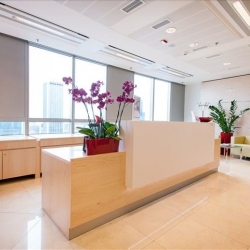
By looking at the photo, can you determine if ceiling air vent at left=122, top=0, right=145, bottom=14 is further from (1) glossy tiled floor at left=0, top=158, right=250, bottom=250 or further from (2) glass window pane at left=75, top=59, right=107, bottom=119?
(1) glossy tiled floor at left=0, top=158, right=250, bottom=250

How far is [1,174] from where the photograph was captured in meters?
3.26

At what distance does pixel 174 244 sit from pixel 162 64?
5.06 metres

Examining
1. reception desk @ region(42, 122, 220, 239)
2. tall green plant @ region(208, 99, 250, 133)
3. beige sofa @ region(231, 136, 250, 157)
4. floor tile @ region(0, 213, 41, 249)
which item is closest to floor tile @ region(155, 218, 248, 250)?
reception desk @ region(42, 122, 220, 239)

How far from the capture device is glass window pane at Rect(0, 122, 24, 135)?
4.08 m

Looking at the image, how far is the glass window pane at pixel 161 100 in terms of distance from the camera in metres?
7.68

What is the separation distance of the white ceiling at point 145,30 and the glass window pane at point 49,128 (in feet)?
6.43

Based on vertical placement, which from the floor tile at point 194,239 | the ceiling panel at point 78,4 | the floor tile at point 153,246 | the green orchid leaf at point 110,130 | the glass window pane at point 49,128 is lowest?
the floor tile at point 153,246

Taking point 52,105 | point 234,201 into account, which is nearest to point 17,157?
point 52,105

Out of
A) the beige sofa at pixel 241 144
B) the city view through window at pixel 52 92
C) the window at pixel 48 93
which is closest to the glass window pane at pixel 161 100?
the city view through window at pixel 52 92

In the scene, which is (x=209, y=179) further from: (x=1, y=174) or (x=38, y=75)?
(x=38, y=75)

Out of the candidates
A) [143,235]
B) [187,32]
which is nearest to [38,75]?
[187,32]

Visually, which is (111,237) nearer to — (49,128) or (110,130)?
(110,130)

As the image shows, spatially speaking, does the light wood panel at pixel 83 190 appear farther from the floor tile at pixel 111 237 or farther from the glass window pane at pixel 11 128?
the glass window pane at pixel 11 128

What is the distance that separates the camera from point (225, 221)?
7.18 ft
